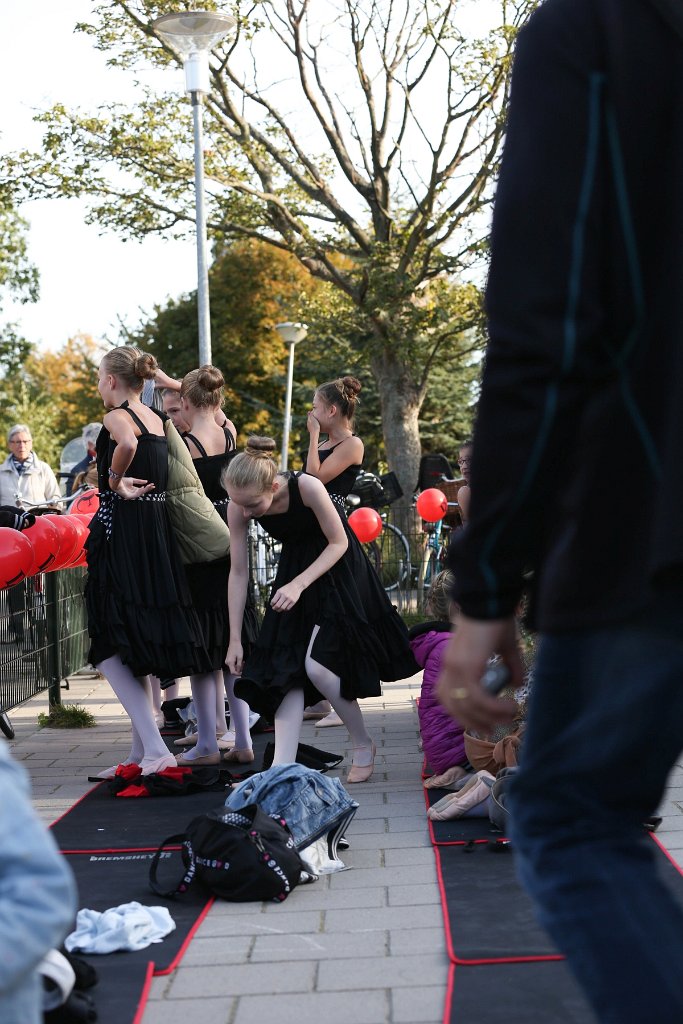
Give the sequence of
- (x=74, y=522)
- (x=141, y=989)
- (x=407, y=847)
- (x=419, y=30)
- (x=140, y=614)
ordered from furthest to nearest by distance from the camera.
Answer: (x=419, y=30) → (x=74, y=522) → (x=140, y=614) → (x=407, y=847) → (x=141, y=989)

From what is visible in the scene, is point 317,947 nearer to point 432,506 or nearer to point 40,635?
point 40,635

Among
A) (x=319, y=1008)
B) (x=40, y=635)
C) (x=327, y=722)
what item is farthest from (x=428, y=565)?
(x=319, y=1008)

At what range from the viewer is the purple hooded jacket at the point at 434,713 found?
6.29 meters

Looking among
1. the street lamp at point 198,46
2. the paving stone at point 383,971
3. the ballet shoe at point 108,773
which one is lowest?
the ballet shoe at point 108,773

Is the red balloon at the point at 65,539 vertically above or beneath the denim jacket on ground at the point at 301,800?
above

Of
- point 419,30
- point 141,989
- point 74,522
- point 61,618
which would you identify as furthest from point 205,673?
point 419,30

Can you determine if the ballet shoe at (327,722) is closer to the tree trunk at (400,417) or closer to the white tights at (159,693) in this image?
the white tights at (159,693)

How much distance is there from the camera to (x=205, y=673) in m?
7.13

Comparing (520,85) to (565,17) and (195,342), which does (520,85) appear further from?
(195,342)

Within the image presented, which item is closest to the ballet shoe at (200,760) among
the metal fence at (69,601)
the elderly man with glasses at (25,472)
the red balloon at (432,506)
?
the metal fence at (69,601)

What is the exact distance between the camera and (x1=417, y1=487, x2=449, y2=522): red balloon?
1266 centimetres

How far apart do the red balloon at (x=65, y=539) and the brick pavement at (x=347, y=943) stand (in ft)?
5.99

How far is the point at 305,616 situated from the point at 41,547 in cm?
194

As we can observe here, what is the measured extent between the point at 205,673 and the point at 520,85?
563 cm
